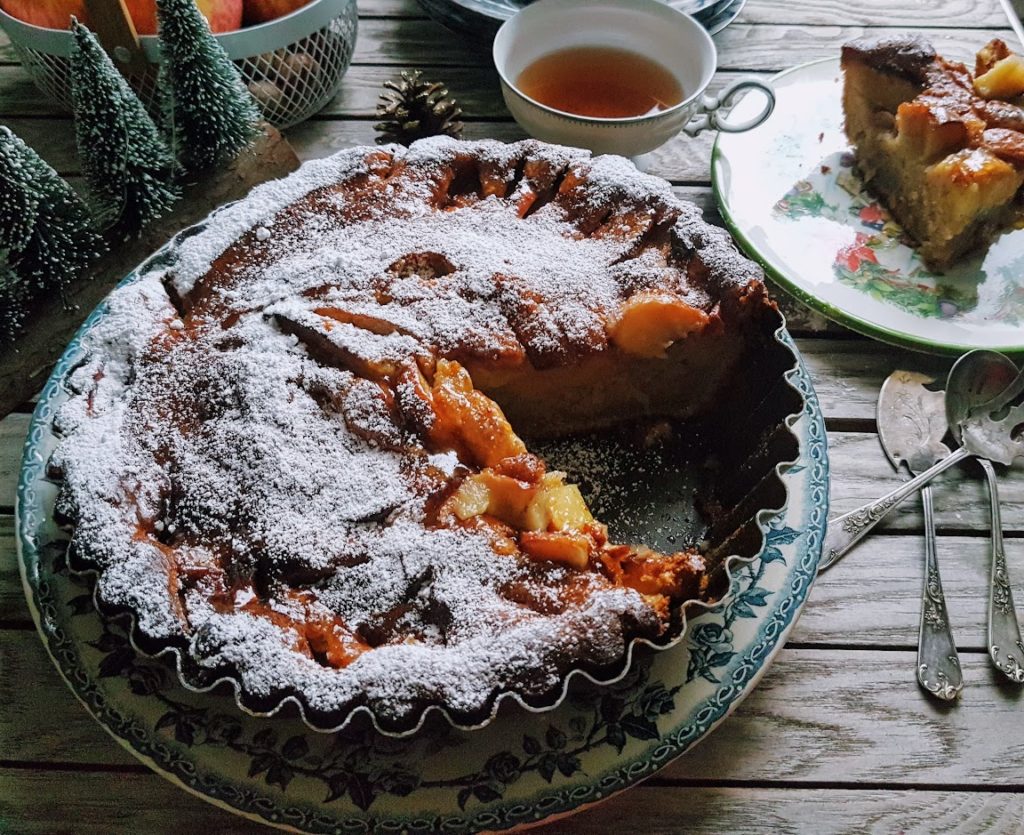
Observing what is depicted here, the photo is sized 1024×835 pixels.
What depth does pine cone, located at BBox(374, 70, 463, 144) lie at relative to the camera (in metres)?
1.84

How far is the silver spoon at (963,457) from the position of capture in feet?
4.58

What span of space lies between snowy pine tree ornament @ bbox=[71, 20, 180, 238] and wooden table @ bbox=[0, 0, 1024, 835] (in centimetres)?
40

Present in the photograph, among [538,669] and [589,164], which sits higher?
[589,164]

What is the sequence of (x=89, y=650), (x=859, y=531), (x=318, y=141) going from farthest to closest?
1. (x=318, y=141)
2. (x=859, y=531)
3. (x=89, y=650)

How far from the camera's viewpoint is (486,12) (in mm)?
2008

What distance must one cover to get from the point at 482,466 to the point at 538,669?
343mm

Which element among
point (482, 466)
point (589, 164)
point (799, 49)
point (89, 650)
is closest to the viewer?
point (89, 650)

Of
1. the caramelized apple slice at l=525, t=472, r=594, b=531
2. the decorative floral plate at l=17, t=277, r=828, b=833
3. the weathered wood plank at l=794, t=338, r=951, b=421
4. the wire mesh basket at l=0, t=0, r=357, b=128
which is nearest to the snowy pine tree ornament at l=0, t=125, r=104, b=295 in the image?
the wire mesh basket at l=0, t=0, r=357, b=128

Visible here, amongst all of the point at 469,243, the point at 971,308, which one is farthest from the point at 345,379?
the point at 971,308

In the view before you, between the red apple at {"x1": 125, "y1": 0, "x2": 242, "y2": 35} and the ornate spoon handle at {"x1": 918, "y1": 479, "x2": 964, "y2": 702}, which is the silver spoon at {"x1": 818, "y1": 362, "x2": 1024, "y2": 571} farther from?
the red apple at {"x1": 125, "y1": 0, "x2": 242, "y2": 35}

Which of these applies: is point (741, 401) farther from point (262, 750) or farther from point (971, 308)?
point (262, 750)

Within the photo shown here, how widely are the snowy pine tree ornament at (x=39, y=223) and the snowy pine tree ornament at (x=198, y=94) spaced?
0.24 metres

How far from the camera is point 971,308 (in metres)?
1.69

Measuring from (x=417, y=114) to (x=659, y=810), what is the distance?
142 centimetres
